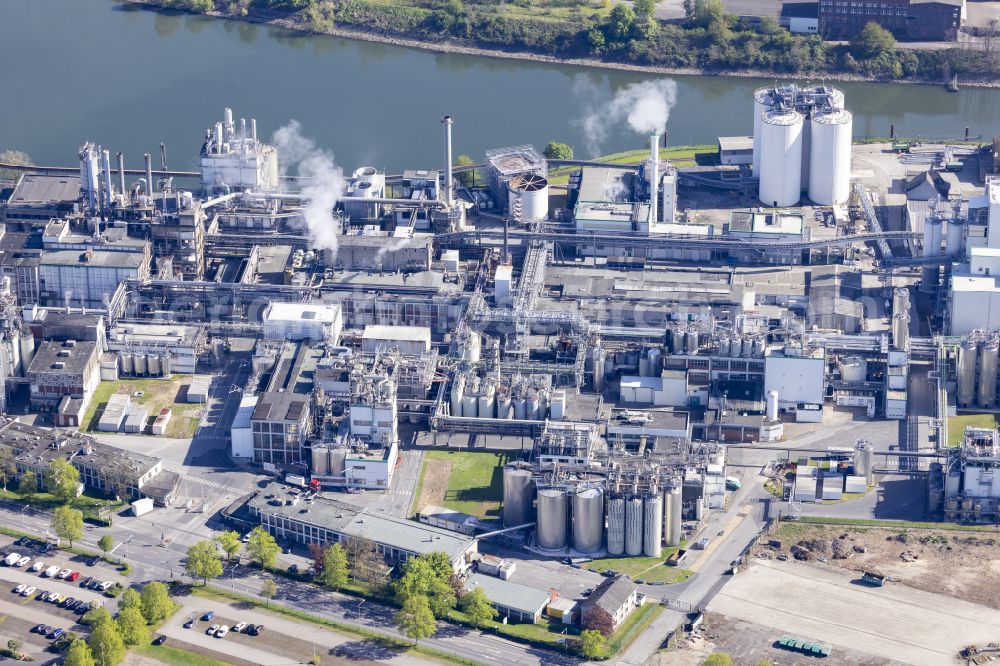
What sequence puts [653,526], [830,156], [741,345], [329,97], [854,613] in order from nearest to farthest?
1. [854,613]
2. [653,526]
3. [741,345]
4. [830,156]
5. [329,97]

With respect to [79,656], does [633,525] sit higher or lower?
higher

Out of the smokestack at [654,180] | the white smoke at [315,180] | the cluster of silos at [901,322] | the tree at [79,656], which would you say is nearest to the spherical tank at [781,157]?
the smokestack at [654,180]

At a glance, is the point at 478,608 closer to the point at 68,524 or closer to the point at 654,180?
the point at 68,524

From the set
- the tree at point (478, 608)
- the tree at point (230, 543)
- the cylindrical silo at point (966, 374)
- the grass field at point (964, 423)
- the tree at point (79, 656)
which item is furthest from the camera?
the cylindrical silo at point (966, 374)

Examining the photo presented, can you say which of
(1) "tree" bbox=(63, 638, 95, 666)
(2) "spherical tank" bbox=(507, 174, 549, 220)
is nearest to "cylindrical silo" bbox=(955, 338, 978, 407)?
(2) "spherical tank" bbox=(507, 174, 549, 220)

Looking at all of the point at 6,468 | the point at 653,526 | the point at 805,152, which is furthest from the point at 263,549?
the point at 805,152

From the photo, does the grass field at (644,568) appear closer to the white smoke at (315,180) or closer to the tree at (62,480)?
the tree at (62,480)
